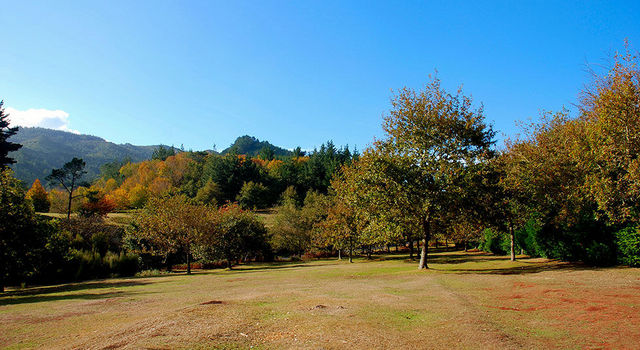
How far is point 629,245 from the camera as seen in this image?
21.3 m

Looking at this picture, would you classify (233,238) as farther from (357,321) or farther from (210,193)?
(210,193)

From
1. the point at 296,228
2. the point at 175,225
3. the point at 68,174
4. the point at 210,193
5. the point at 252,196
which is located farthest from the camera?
the point at 252,196

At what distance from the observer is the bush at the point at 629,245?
20906 mm

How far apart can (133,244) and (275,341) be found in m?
39.0

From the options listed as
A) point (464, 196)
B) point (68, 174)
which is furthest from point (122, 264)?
point (68, 174)

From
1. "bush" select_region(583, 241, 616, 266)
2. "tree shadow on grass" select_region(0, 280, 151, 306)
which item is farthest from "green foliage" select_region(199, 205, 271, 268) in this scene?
"bush" select_region(583, 241, 616, 266)

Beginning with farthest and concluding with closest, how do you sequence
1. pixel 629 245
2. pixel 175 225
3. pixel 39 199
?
pixel 39 199 < pixel 175 225 < pixel 629 245

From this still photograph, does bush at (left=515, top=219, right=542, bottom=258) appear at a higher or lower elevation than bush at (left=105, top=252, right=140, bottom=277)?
higher

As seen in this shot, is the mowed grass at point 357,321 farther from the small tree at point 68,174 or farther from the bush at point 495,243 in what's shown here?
the small tree at point 68,174

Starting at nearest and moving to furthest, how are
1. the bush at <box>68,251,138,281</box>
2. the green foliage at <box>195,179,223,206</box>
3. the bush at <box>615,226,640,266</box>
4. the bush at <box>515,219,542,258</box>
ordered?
1. the bush at <box>615,226,640,266</box>
2. the bush at <box>515,219,542,258</box>
3. the bush at <box>68,251,138,281</box>
4. the green foliage at <box>195,179,223,206</box>

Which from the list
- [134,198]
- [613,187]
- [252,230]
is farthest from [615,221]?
[134,198]

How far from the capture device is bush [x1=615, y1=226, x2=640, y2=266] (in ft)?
68.6

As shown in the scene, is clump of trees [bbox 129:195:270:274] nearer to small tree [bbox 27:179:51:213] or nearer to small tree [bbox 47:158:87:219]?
small tree [bbox 47:158:87:219]

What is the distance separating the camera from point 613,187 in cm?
2041
